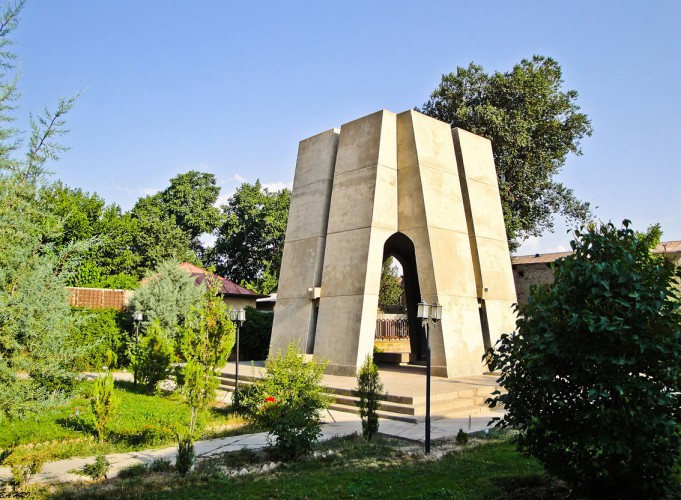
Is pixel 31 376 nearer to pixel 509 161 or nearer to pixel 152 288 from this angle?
pixel 152 288

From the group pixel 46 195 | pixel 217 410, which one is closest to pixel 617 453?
pixel 46 195

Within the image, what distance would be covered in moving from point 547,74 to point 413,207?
14.8 m

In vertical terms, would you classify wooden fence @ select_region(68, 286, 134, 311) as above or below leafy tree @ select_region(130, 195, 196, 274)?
below

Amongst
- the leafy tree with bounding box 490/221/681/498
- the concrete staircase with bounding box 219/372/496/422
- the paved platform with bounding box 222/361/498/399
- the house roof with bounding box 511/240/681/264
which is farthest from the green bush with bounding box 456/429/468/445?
the house roof with bounding box 511/240/681/264

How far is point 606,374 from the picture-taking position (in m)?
4.21

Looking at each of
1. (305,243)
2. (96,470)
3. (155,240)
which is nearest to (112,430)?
(96,470)

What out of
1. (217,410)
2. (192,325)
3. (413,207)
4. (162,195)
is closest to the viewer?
(192,325)

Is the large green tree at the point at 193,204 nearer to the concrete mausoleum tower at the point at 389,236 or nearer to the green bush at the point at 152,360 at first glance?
the concrete mausoleum tower at the point at 389,236

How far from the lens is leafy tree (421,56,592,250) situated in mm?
22828

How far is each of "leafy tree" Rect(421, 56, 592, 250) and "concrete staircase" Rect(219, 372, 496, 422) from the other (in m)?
14.2

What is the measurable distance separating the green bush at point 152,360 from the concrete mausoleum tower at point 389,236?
3.17 meters

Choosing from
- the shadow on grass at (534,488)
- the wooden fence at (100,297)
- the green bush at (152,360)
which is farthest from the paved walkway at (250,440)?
the wooden fence at (100,297)

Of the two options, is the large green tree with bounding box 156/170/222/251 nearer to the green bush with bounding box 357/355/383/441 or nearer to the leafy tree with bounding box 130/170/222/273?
the leafy tree with bounding box 130/170/222/273

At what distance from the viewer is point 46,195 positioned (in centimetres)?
465
